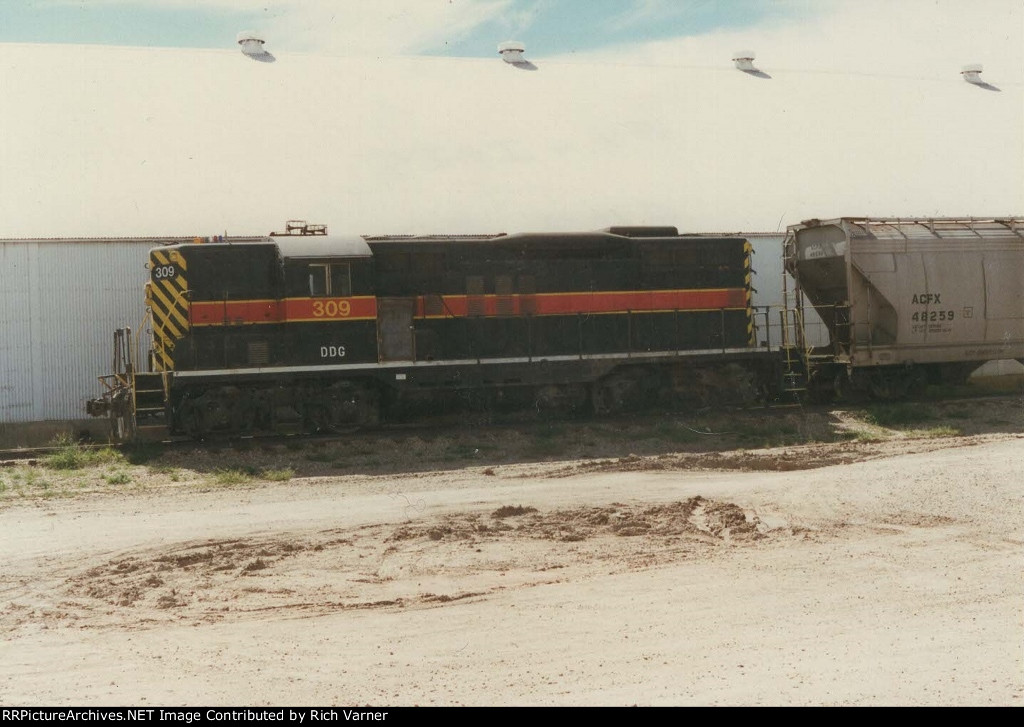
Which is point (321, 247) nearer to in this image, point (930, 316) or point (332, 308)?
point (332, 308)

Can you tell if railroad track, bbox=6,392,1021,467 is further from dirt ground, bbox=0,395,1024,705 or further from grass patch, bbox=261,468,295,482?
grass patch, bbox=261,468,295,482

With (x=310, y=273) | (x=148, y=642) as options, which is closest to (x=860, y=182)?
(x=310, y=273)

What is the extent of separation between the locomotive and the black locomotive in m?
0.03

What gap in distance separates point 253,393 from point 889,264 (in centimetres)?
1308

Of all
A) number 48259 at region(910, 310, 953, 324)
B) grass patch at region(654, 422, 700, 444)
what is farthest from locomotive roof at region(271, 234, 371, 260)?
number 48259 at region(910, 310, 953, 324)

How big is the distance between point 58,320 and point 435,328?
27.2 feet

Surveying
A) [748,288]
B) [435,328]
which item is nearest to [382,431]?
[435,328]

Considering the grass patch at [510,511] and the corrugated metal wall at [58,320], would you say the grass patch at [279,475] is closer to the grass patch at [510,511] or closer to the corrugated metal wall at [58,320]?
the grass patch at [510,511]

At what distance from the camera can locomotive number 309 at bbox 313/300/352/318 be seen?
1723 cm

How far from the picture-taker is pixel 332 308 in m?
17.3

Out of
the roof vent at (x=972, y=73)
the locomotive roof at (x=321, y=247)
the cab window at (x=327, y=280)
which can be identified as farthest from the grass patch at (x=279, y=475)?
the roof vent at (x=972, y=73)

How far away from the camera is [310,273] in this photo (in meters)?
17.2

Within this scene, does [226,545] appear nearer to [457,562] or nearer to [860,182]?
[457,562]

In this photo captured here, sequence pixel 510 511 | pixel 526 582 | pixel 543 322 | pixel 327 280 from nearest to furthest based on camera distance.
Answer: pixel 526 582 < pixel 510 511 < pixel 327 280 < pixel 543 322
